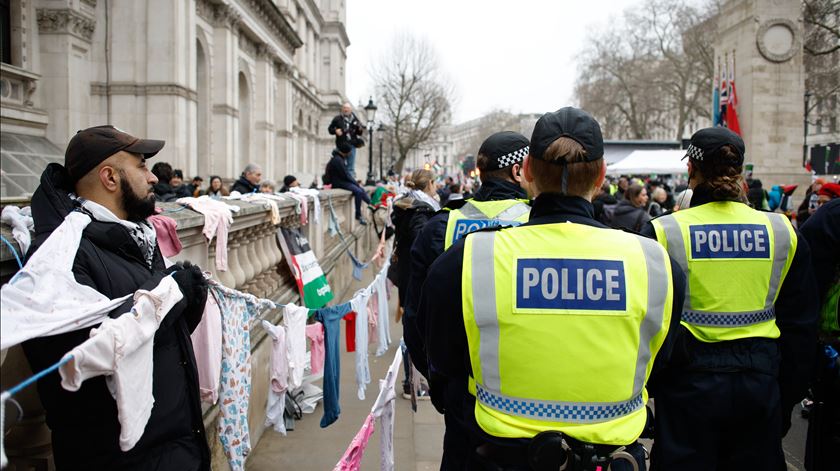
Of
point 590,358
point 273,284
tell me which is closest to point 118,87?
point 273,284

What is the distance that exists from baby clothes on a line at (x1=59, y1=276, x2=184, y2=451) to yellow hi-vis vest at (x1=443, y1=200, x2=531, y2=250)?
1805 millimetres

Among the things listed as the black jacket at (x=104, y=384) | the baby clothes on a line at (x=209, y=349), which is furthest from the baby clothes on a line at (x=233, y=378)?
the black jacket at (x=104, y=384)

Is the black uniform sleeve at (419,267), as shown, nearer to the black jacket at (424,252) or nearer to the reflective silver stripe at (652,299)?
the black jacket at (424,252)

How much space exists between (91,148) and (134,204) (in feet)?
0.89

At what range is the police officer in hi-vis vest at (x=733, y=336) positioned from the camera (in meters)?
3.38

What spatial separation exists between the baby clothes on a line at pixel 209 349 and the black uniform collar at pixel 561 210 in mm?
1981

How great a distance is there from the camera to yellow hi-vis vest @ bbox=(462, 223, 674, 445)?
7.43 ft

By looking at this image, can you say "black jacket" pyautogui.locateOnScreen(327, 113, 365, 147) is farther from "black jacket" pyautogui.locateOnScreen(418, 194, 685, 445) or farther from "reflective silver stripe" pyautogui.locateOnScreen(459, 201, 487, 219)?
"black jacket" pyautogui.locateOnScreen(418, 194, 685, 445)

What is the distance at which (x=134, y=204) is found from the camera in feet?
9.36

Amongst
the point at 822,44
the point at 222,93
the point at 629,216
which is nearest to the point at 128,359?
the point at 629,216

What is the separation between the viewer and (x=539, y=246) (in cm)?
231

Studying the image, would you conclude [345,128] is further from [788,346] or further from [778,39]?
[778,39]

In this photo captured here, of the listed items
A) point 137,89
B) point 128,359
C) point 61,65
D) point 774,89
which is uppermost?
point 774,89

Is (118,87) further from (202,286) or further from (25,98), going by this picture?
(202,286)
